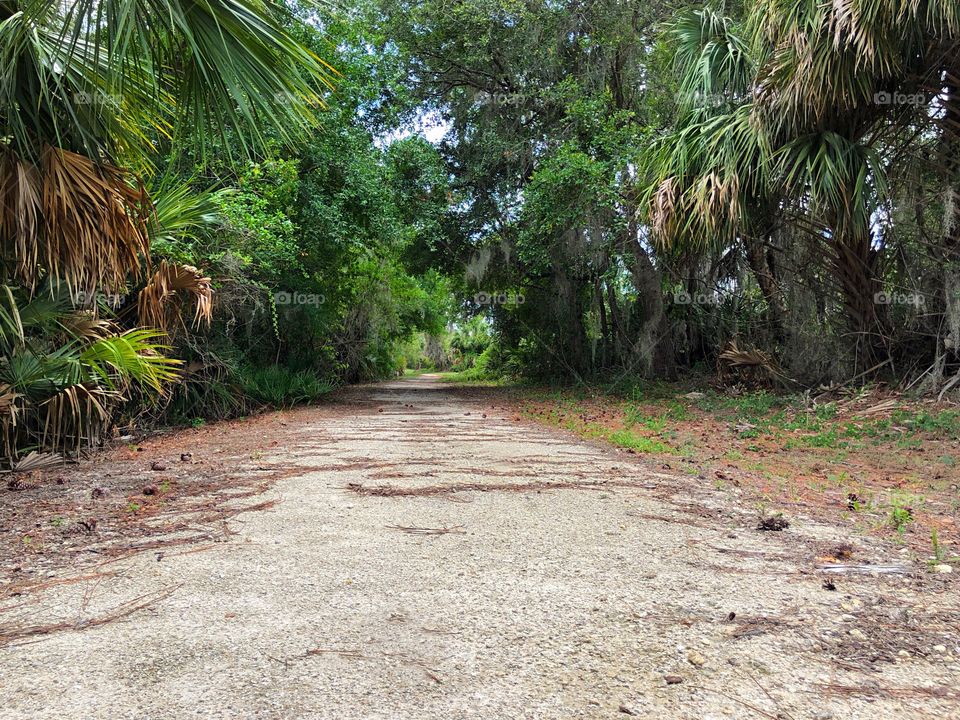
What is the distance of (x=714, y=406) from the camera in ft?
29.0

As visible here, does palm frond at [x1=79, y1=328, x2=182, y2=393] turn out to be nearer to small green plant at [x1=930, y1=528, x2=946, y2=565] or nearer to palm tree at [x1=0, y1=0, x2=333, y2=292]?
palm tree at [x1=0, y1=0, x2=333, y2=292]

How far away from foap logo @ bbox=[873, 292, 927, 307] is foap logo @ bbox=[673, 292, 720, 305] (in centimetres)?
379

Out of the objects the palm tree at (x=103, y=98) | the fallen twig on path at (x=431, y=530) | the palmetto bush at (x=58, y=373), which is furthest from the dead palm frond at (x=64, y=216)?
A: the fallen twig on path at (x=431, y=530)

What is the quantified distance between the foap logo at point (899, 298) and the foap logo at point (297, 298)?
9.36m

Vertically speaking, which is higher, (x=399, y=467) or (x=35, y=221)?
(x=35, y=221)

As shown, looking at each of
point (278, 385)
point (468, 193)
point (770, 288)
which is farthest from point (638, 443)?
point (468, 193)

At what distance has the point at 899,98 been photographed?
6.46 metres

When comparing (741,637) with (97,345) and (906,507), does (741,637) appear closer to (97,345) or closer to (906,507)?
(906,507)

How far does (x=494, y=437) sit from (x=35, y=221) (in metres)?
4.73

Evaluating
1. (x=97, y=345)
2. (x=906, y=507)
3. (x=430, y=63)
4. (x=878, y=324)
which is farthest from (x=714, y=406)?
(x=430, y=63)

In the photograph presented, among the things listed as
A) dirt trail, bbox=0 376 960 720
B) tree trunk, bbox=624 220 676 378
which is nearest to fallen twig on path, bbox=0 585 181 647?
dirt trail, bbox=0 376 960 720

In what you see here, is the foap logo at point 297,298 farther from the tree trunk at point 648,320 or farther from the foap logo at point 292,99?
the foap logo at point 292,99

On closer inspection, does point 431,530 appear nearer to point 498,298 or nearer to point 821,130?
point 821,130

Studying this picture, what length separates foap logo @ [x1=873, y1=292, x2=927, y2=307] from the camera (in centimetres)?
734
